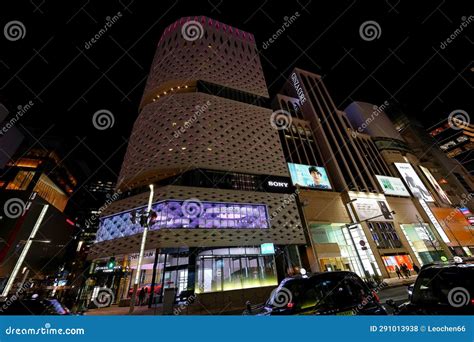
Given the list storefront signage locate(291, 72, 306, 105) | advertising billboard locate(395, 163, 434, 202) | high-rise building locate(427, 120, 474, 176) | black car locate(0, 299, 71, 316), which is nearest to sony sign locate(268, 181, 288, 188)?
black car locate(0, 299, 71, 316)

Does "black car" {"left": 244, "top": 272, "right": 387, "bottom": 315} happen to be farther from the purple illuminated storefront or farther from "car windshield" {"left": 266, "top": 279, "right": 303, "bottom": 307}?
the purple illuminated storefront

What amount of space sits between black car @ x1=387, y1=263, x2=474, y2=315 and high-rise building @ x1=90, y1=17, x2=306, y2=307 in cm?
1367

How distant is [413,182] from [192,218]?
46.3m

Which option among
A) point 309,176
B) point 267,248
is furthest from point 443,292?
point 309,176

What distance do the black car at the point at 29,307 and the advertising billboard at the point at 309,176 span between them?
27198mm

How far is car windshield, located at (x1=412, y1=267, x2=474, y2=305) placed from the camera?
3.71 metres

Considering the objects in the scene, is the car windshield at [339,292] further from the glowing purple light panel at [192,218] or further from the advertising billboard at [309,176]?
the advertising billboard at [309,176]

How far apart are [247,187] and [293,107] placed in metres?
26.6

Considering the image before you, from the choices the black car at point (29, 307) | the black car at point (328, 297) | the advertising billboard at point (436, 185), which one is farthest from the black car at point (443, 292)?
the advertising billboard at point (436, 185)

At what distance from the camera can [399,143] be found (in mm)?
49250
